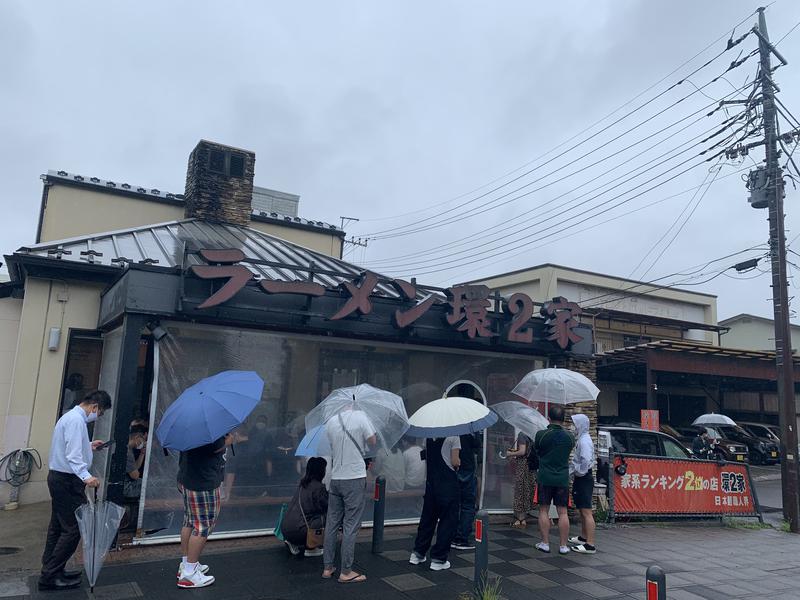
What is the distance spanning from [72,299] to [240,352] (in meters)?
3.58

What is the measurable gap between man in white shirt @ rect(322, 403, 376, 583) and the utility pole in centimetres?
979

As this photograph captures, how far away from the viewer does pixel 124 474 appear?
6699 millimetres

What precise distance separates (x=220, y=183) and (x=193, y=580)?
31.8 ft

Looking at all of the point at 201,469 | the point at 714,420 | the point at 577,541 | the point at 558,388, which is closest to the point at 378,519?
the point at 201,469

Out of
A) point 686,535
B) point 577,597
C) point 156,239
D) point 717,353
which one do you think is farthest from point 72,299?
point 717,353

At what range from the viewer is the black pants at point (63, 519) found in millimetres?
5387

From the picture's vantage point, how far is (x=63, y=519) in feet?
17.8

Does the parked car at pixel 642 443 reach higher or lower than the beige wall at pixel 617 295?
lower

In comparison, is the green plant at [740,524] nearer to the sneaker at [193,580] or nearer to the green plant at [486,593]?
the green plant at [486,593]

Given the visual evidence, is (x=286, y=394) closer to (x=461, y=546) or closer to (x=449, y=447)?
(x=449, y=447)

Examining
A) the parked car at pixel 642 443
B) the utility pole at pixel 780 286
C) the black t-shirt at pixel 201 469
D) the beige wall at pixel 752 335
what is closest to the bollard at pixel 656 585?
the black t-shirt at pixel 201 469

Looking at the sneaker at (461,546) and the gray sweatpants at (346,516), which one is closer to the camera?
the gray sweatpants at (346,516)

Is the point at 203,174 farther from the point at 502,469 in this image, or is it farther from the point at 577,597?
the point at 577,597

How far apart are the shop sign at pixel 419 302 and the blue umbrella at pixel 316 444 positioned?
5.90ft
